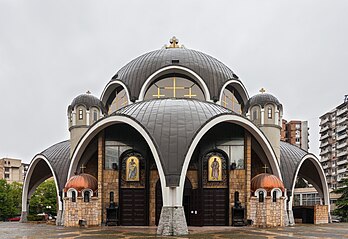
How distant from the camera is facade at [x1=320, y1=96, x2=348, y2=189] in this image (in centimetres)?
8019

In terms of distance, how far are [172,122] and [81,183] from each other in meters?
6.36

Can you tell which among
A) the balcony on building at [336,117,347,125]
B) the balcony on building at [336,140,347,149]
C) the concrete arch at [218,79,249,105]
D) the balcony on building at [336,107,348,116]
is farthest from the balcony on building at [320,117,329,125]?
the concrete arch at [218,79,249,105]

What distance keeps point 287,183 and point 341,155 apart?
55.7 meters

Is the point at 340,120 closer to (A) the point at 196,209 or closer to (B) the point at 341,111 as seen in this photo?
(B) the point at 341,111

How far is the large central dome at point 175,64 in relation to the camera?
31.6 meters

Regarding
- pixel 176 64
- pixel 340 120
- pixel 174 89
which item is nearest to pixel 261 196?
pixel 174 89

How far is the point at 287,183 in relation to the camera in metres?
29.1

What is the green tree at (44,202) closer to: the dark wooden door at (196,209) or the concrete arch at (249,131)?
the dark wooden door at (196,209)

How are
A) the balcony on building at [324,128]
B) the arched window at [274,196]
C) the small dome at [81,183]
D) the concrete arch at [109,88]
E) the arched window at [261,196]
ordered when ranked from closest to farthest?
the arched window at [274,196], the arched window at [261,196], the small dome at [81,183], the concrete arch at [109,88], the balcony on building at [324,128]

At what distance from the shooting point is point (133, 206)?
86.5 feet

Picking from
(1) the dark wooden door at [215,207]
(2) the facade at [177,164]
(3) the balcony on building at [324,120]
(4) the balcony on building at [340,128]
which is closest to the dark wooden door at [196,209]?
(2) the facade at [177,164]

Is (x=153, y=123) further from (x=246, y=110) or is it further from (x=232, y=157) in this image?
(x=246, y=110)

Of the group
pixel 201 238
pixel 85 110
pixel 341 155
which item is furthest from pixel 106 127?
pixel 341 155

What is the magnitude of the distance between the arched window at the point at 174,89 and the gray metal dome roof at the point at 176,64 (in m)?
0.76
